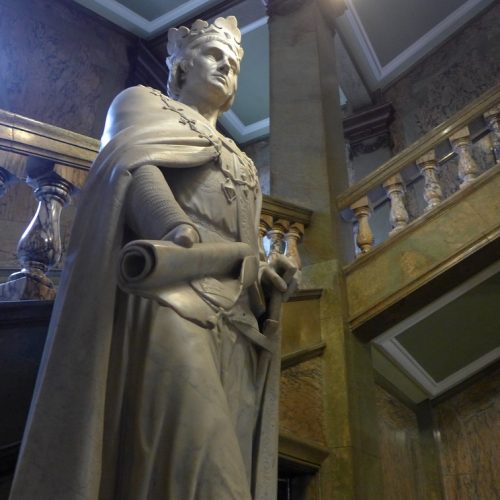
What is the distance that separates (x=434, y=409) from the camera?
4.87 meters

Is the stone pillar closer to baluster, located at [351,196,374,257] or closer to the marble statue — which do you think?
baluster, located at [351,196,374,257]

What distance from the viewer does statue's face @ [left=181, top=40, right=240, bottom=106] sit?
2072 mm

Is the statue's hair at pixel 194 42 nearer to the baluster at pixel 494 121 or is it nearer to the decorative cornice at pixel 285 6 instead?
the baluster at pixel 494 121

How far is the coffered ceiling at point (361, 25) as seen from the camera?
25.7 ft

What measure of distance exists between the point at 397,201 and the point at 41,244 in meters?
2.35

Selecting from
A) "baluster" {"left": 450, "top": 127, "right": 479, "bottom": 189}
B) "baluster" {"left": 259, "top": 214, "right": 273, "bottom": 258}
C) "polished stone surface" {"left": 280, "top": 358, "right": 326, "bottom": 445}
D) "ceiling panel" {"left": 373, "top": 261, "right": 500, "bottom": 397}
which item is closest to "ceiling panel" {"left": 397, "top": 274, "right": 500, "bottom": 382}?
"ceiling panel" {"left": 373, "top": 261, "right": 500, "bottom": 397}

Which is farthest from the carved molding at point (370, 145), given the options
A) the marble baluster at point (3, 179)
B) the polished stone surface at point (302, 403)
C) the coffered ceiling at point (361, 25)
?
the marble baluster at point (3, 179)

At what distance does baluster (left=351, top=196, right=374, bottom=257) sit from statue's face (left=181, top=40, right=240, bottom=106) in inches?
77.2

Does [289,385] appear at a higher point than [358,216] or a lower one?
lower

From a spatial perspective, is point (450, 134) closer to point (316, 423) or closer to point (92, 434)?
point (316, 423)

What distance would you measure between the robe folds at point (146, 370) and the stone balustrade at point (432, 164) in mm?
2191

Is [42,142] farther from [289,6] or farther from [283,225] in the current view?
[289,6]

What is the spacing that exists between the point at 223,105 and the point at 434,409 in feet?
12.0

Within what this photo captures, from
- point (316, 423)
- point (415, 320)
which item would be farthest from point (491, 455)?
point (316, 423)
